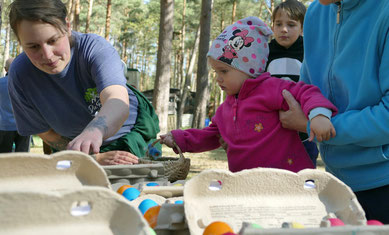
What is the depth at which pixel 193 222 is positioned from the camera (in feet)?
3.28

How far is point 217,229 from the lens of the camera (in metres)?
0.92

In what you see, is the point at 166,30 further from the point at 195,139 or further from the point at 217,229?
the point at 217,229

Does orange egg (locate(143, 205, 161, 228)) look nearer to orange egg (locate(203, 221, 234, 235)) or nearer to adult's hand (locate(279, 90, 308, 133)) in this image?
orange egg (locate(203, 221, 234, 235))

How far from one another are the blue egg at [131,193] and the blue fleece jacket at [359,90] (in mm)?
758

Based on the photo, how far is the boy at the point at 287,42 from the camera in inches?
120

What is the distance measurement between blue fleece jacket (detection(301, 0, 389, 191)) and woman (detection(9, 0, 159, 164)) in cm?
101

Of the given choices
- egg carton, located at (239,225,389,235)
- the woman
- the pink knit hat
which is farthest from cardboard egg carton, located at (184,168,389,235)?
the pink knit hat

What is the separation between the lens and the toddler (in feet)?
6.80

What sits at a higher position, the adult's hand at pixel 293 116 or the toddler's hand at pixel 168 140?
the adult's hand at pixel 293 116

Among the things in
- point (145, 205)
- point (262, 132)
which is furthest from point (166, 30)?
point (145, 205)

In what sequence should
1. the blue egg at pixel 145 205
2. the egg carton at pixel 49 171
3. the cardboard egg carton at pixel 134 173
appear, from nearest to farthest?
the egg carton at pixel 49 171, the blue egg at pixel 145 205, the cardboard egg carton at pixel 134 173

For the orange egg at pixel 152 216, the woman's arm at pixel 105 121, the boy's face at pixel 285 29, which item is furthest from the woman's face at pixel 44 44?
the boy's face at pixel 285 29

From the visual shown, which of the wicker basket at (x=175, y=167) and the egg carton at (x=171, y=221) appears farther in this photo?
the wicker basket at (x=175, y=167)

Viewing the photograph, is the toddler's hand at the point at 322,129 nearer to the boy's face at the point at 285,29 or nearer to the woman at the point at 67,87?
the woman at the point at 67,87
